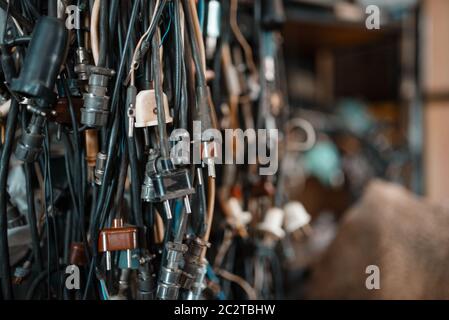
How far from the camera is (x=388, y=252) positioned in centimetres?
74

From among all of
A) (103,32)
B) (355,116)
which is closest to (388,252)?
(103,32)

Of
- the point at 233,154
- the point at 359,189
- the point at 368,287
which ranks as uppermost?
the point at 233,154

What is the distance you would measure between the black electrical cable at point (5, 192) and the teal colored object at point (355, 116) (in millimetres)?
1080

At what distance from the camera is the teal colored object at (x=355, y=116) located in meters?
1.33

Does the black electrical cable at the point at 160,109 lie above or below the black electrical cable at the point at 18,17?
below

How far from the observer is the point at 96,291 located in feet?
1.75

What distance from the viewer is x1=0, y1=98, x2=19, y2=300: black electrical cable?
1.57 feet

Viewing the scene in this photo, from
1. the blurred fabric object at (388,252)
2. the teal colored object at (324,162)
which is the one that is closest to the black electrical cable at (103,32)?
the blurred fabric object at (388,252)

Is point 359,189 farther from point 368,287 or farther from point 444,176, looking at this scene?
point 368,287

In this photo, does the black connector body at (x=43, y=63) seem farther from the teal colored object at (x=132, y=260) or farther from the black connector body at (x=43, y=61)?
the teal colored object at (x=132, y=260)

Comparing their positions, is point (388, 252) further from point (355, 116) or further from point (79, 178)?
point (355, 116)

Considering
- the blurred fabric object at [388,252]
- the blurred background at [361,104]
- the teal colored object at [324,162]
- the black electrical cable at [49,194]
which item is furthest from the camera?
the teal colored object at [324,162]
